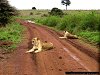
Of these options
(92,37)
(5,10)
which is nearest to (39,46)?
(92,37)

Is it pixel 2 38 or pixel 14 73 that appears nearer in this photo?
pixel 14 73

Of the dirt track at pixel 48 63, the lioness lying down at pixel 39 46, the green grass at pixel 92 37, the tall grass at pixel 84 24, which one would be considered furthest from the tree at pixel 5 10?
the dirt track at pixel 48 63

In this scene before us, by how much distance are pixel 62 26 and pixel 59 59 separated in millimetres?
18598

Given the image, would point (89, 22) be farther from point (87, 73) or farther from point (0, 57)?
point (87, 73)

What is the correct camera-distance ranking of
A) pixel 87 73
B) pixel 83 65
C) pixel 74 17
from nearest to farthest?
pixel 87 73 < pixel 83 65 < pixel 74 17

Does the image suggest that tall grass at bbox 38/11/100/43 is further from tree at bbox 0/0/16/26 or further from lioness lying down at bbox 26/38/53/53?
lioness lying down at bbox 26/38/53/53

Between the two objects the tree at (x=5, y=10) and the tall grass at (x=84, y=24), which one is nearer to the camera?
the tall grass at (x=84, y=24)

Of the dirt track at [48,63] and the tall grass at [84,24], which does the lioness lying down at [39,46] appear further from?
the tall grass at [84,24]

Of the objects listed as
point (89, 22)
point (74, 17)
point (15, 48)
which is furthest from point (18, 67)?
point (74, 17)

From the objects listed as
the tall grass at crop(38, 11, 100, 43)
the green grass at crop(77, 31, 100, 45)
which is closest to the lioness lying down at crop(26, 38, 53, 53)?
the green grass at crop(77, 31, 100, 45)

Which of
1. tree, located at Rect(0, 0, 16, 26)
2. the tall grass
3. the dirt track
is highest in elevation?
tree, located at Rect(0, 0, 16, 26)

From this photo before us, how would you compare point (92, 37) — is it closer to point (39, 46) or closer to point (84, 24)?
point (84, 24)

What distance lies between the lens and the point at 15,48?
1509cm

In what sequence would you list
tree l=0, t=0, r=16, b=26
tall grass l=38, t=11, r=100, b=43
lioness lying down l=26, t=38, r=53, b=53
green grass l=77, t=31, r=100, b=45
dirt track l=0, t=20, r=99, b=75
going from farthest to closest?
tree l=0, t=0, r=16, b=26 → tall grass l=38, t=11, r=100, b=43 → green grass l=77, t=31, r=100, b=45 → lioness lying down l=26, t=38, r=53, b=53 → dirt track l=0, t=20, r=99, b=75
